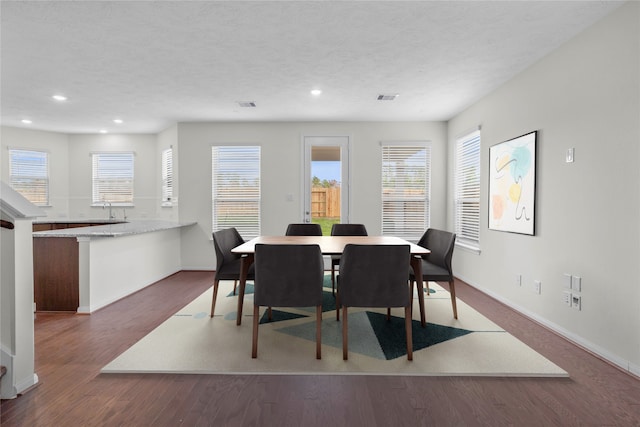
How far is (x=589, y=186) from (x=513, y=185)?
95 cm

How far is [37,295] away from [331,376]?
3.39 m

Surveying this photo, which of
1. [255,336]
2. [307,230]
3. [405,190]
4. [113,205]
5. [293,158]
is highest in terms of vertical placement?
[293,158]

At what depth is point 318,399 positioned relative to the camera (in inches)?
74.0

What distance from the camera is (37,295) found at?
3445 millimetres

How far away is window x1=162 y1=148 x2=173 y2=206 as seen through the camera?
582cm

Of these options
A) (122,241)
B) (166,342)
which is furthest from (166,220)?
(166,342)

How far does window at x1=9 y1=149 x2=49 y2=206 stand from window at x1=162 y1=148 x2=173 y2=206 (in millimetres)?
2227

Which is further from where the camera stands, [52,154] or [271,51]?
[52,154]

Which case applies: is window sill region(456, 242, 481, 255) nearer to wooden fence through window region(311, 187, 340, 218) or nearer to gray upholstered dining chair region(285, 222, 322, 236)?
wooden fence through window region(311, 187, 340, 218)

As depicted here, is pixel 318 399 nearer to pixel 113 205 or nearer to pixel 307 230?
pixel 307 230

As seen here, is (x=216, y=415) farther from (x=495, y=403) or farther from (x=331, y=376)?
(x=495, y=403)

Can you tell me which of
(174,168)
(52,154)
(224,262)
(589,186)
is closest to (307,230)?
(224,262)

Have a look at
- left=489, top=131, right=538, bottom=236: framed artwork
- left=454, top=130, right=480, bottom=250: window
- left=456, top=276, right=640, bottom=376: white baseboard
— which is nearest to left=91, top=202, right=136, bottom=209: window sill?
left=454, top=130, right=480, bottom=250: window

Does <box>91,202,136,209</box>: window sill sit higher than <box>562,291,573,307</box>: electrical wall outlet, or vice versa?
<box>91,202,136,209</box>: window sill
